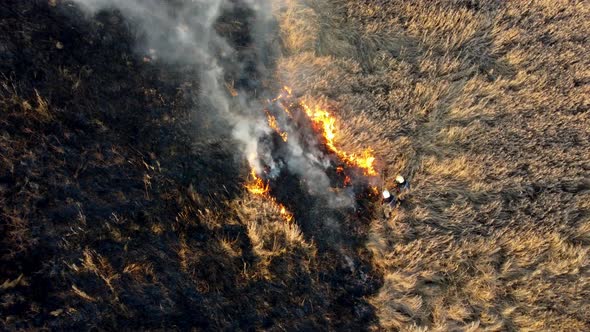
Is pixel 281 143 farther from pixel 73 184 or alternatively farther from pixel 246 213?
pixel 73 184

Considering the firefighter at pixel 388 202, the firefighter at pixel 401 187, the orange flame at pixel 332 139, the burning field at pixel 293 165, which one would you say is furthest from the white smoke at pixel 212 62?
the firefighter at pixel 401 187

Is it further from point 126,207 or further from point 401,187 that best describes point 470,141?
point 126,207

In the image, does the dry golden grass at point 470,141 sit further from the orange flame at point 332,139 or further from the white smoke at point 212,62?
the white smoke at point 212,62

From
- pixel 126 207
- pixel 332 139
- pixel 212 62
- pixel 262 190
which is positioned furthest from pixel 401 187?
pixel 126 207

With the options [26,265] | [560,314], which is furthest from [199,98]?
[560,314]

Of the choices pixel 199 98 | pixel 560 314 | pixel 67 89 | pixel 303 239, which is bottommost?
pixel 560 314

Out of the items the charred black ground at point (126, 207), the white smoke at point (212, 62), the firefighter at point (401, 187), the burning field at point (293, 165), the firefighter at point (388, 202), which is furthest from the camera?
the firefighter at point (401, 187)
